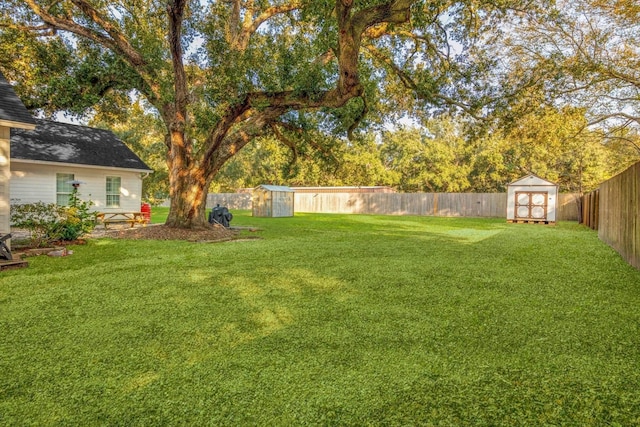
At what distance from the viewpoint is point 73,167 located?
1341cm

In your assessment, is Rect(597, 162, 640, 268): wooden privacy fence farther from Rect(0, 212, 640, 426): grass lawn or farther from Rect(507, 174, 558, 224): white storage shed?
Rect(507, 174, 558, 224): white storage shed

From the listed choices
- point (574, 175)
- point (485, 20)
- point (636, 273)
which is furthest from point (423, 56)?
point (574, 175)

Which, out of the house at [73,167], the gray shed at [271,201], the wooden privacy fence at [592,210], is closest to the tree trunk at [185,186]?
the house at [73,167]

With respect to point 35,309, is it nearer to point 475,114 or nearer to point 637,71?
point 475,114

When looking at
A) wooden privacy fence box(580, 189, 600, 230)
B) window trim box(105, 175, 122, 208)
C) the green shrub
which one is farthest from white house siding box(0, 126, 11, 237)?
wooden privacy fence box(580, 189, 600, 230)

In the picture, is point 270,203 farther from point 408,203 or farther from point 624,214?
point 624,214

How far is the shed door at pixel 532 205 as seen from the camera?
17766mm

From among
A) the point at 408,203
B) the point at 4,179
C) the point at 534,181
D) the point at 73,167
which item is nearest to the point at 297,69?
the point at 4,179

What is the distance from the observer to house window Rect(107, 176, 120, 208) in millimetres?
14836

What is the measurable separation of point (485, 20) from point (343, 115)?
4.40 metres

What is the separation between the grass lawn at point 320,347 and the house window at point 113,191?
10.2m

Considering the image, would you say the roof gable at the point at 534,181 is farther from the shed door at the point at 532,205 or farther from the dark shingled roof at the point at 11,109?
the dark shingled roof at the point at 11,109

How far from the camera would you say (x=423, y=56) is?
1080cm

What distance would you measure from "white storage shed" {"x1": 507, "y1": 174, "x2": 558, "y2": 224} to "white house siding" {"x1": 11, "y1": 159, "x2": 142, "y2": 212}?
17.6 meters
